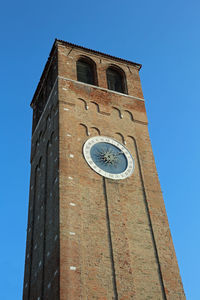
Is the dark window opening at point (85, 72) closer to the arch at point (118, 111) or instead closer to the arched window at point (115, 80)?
the arched window at point (115, 80)

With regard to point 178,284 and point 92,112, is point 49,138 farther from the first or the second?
point 178,284

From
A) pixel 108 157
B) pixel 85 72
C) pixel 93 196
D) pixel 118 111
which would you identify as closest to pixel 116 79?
pixel 85 72

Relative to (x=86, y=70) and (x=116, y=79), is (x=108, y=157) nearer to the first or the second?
(x=86, y=70)

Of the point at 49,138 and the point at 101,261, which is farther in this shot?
the point at 49,138

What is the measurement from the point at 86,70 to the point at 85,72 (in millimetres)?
291

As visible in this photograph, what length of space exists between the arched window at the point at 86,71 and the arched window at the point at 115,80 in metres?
1.07

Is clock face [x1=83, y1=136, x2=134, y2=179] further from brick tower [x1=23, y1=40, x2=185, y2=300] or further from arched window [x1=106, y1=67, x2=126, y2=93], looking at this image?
arched window [x1=106, y1=67, x2=126, y2=93]

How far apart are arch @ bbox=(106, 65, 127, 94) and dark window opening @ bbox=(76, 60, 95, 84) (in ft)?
3.64

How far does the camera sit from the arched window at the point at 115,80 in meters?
27.1

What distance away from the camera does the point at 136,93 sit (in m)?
26.7

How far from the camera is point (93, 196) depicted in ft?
64.6

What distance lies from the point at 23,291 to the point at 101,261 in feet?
17.0

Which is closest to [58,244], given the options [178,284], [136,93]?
[178,284]

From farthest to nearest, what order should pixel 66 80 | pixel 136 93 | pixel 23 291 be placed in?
pixel 136 93 → pixel 66 80 → pixel 23 291
